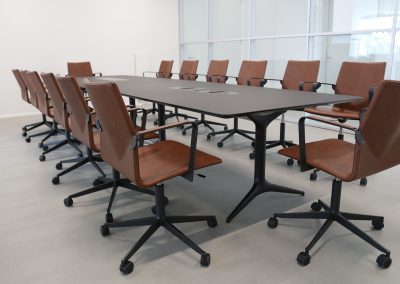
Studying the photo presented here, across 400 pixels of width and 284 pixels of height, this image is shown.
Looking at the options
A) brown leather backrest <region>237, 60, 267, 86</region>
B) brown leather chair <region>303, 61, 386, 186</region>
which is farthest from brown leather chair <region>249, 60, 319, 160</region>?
brown leather backrest <region>237, 60, 267, 86</region>

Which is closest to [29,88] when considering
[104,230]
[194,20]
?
[104,230]

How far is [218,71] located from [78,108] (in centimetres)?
314

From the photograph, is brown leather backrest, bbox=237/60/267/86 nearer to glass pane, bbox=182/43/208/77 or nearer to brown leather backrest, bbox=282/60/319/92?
brown leather backrest, bbox=282/60/319/92

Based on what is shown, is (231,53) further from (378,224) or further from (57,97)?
(378,224)

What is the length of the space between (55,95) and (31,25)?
4.26 m

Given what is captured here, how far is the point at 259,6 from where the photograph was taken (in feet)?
20.4

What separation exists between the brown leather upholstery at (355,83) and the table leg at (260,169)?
112 cm

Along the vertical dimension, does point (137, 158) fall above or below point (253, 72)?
below

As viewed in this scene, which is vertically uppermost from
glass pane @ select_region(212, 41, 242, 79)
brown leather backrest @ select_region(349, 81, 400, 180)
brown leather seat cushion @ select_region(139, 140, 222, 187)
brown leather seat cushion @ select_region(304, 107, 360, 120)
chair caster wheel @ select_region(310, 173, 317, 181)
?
glass pane @ select_region(212, 41, 242, 79)

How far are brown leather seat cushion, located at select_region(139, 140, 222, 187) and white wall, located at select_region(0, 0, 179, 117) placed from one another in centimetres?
541

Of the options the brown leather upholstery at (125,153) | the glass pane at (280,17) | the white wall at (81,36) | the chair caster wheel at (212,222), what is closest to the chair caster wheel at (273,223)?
the chair caster wheel at (212,222)

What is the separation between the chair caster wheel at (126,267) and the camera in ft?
5.90

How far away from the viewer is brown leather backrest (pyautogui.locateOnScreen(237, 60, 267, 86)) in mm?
4551

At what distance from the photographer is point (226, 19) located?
7078 millimetres
